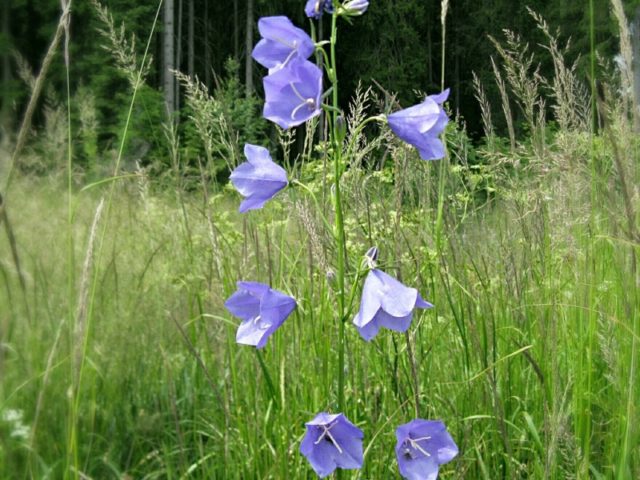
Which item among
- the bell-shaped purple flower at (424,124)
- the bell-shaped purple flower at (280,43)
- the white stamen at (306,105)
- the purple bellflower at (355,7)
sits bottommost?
the bell-shaped purple flower at (424,124)

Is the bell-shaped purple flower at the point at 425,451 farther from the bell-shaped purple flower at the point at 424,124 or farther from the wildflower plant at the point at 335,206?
the bell-shaped purple flower at the point at 424,124

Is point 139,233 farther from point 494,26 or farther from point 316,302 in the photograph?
point 494,26

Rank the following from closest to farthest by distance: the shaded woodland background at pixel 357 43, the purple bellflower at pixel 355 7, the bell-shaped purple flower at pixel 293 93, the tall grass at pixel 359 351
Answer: the bell-shaped purple flower at pixel 293 93 → the purple bellflower at pixel 355 7 → the tall grass at pixel 359 351 → the shaded woodland background at pixel 357 43

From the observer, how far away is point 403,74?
19.7 metres

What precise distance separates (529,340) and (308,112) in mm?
1236

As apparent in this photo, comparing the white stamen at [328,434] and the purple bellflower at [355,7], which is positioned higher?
the purple bellflower at [355,7]

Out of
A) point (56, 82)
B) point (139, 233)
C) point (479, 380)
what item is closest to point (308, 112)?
point (479, 380)

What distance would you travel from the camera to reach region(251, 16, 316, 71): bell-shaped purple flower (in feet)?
3.99

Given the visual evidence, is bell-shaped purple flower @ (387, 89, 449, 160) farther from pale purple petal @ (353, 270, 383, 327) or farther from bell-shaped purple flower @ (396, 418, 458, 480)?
bell-shaped purple flower @ (396, 418, 458, 480)

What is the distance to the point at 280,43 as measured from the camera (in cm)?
125

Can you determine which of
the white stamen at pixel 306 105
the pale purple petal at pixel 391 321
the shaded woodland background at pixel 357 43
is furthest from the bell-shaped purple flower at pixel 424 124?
the shaded woodland background at pixel 357 43

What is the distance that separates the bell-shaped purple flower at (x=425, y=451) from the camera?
131cm

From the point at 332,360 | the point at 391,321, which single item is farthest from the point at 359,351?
the point at 391,321

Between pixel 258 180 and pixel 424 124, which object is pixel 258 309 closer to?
pixel 258 180
